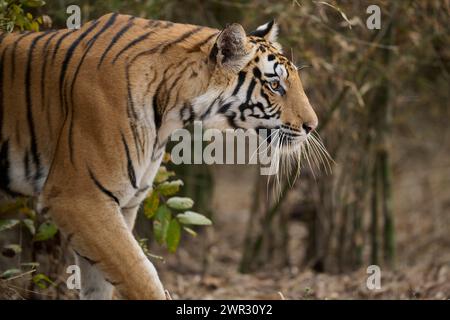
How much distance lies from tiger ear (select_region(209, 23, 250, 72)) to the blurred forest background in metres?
2.50

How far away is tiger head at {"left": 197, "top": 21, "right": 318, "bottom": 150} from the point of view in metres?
→ 5.09

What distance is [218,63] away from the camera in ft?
16.5

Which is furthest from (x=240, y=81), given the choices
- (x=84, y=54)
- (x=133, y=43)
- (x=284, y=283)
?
(x=284, y=283)

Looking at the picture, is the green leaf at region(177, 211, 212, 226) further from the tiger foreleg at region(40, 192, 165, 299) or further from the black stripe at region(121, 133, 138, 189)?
the tiger foreleg at region(40, 192, 165, 299)

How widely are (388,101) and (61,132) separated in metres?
5.40

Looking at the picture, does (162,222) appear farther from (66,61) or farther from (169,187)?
(66,61)

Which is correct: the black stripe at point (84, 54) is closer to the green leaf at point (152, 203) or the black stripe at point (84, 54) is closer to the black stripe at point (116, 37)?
the black stripe at point (116, 37)

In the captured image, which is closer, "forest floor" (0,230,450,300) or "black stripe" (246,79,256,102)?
"black stripe" (246,79,256,102)

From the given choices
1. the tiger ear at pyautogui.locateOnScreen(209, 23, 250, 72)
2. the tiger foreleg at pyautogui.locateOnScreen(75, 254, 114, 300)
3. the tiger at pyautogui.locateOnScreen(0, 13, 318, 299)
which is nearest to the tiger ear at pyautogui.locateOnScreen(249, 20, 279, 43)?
the tiger at pyautogui.locateOnScreen(0, 13, 318, 299)

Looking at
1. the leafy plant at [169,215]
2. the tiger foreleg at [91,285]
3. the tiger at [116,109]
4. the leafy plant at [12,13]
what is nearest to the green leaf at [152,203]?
the leafy plant at [169,215]

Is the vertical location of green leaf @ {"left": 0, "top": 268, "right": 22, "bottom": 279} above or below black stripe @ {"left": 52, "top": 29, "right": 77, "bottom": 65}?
below

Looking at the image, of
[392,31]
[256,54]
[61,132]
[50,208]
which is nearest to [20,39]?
[61,132]

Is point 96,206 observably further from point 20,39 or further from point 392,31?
point 392,31

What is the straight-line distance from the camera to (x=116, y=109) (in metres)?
4.88
